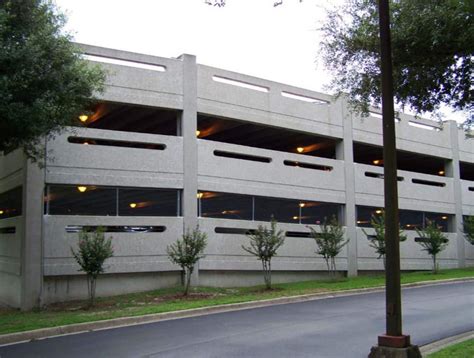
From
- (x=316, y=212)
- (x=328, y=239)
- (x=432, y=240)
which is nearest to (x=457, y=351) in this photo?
(x=328, y=239)

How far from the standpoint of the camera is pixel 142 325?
1323 cm

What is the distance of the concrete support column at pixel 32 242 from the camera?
57.2 ft

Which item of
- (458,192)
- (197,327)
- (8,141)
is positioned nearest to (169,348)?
(197,327)

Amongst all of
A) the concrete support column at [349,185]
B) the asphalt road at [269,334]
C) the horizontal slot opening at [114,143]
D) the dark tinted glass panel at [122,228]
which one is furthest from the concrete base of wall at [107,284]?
the concrete support column at [349,185]

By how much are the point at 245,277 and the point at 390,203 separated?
1438 cm

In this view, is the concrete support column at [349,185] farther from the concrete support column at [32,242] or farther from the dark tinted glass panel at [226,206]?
the concrete support column at [32,242]

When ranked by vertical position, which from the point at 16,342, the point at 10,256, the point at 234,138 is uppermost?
the point at 234,138

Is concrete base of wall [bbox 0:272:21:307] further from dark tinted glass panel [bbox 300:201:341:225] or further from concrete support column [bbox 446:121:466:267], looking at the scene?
concrete support column [bbox 446:121:466:267]

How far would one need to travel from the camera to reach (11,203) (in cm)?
1995

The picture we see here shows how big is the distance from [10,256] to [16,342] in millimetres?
7891

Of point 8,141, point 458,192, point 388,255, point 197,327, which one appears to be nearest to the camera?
point 388,255

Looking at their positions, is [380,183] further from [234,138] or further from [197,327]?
[197,327]

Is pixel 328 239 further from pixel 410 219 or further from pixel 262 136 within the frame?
pixel 410 219

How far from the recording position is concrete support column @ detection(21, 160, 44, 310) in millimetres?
17438
